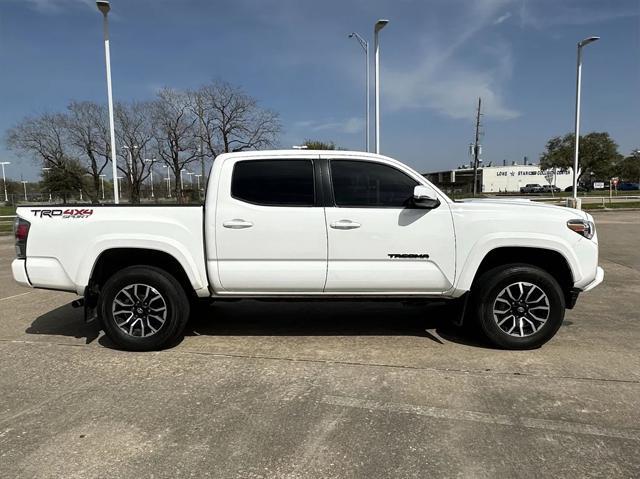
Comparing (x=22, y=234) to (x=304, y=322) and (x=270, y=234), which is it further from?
(x=304, y=322)

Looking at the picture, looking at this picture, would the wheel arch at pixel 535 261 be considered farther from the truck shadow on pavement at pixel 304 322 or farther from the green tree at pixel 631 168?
the green tree at pixel 631 168

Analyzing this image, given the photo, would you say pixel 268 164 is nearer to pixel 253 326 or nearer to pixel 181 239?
pixel 181 239

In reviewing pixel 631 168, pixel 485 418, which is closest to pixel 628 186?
pixel 631 168

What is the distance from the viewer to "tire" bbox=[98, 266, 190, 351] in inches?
193

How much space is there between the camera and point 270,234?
479cm

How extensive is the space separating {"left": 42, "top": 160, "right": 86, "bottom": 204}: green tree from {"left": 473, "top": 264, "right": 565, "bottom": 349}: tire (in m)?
52.7

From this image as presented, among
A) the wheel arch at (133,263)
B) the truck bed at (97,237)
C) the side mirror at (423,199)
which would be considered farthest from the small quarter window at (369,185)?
the wheel arch at (133,263)

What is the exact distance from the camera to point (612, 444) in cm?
320

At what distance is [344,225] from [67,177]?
5490 centimetres

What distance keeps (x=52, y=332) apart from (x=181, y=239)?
2.24m

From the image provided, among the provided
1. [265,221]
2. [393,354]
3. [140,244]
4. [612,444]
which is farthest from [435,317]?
[140,244]

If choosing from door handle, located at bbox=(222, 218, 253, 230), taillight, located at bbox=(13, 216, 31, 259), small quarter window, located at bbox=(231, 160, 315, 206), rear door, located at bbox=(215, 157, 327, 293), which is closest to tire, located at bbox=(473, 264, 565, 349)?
rear door, located at bbox=(215, 157, 327, 293)

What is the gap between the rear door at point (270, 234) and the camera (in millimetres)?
4797

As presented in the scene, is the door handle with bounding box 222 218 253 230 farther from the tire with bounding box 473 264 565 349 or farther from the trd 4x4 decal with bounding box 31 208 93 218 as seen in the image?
the tire with bounding box 473 264 565 349
